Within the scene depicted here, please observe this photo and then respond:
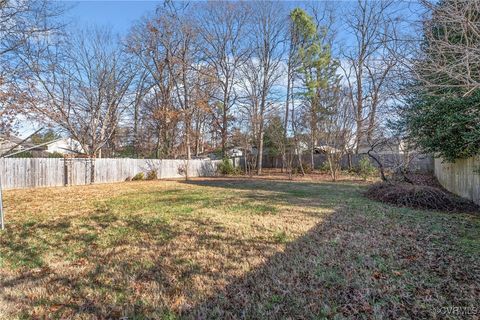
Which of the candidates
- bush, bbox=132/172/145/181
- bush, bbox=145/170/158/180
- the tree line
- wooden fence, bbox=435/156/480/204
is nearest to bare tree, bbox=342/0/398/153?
the tree line

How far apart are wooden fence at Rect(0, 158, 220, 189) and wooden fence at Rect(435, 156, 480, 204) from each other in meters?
13.2

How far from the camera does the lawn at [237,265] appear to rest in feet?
7.01

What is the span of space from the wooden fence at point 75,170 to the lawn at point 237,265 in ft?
20.2

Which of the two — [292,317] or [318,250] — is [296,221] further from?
[292,317]

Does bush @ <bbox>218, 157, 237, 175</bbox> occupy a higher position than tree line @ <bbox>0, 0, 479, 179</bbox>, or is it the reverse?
tree line @ <bbox>0, 0, 479, 179</bbox>

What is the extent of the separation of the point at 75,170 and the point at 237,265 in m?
11.7

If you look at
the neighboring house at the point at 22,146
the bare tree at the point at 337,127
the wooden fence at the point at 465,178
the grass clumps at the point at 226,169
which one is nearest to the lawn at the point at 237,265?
the neighboring house at the point at 22,146

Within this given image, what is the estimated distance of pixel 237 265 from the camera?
2.90 meters

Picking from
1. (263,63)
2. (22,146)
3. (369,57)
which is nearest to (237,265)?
(369,57)

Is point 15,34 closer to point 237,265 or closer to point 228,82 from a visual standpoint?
point 237,265

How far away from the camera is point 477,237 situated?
384 cm

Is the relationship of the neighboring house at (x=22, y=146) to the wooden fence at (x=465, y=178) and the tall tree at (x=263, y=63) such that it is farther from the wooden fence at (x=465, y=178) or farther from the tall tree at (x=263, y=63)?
the tall tree at (x=263, y=63)

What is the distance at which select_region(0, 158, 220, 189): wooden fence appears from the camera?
32.9 feet

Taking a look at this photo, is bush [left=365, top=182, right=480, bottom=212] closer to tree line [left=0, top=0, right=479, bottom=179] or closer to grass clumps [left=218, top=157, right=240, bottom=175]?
tree line [left=0, top=0, right=479, bottom=179]
